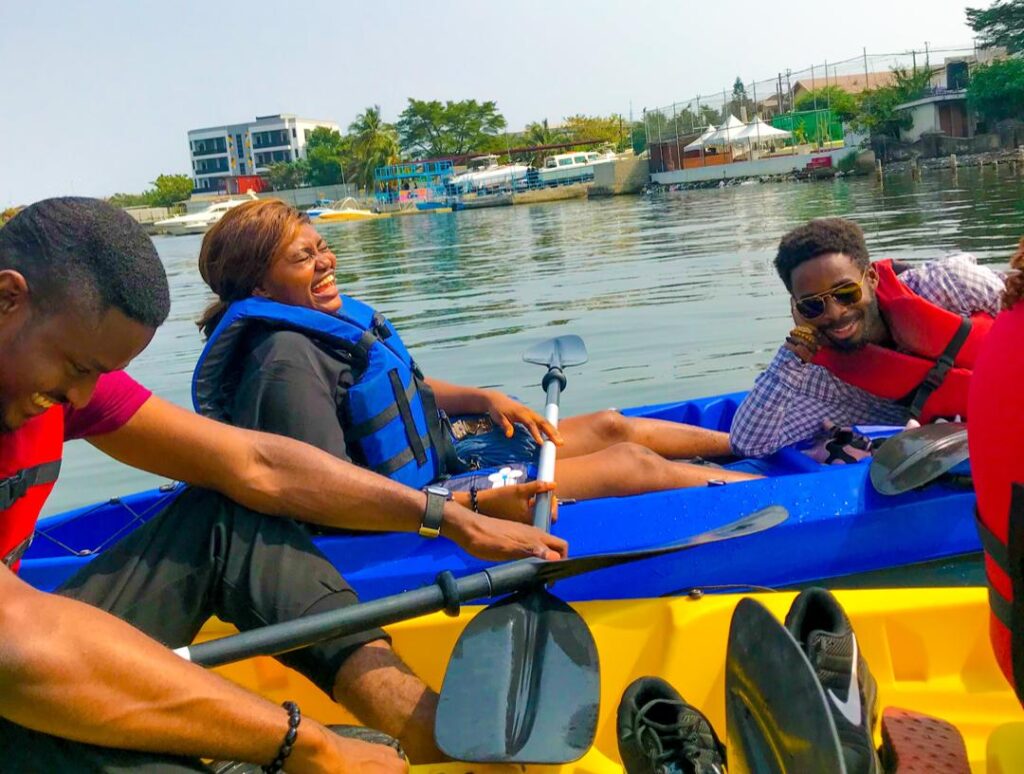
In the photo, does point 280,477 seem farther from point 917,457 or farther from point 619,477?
point 917,457

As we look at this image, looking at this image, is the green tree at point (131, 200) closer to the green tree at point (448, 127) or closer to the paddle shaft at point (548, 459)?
the green tree at point (448, 127)

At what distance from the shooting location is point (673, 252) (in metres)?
14.8

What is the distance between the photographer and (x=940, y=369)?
11.0ft

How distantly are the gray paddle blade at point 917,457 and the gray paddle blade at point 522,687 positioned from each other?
1.20m

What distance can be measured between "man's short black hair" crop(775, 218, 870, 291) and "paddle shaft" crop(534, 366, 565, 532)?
94 centimetres

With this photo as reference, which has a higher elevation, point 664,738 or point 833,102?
point 833,102

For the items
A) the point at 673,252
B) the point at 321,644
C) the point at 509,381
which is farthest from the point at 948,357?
the point at 673,252

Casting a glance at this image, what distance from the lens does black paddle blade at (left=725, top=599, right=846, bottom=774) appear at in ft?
4.83

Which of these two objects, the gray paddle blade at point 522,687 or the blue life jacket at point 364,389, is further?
the blue life jacket at point 364,389

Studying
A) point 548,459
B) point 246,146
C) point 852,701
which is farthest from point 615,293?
point 246,146

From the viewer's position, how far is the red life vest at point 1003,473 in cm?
145

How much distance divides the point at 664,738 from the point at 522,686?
1.59 feet

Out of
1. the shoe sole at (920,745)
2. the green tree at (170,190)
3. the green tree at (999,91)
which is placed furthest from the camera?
the green tree at (170,190)

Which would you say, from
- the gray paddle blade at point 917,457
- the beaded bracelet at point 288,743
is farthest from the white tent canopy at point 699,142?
the beaded bracelet at point 288,743
